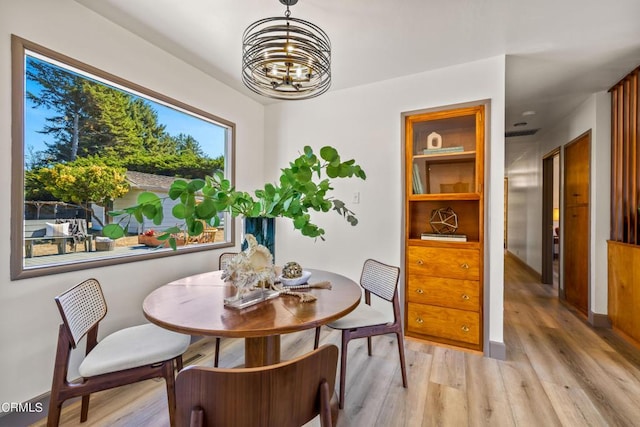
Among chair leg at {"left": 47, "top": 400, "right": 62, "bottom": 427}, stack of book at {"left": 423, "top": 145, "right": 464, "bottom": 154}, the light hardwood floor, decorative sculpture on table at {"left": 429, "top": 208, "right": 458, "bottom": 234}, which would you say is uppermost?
stack of book at {"left": 423, "top": 145, "right": 464, "bottom": 154}

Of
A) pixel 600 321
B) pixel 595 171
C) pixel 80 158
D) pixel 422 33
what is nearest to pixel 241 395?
pixel 80 158

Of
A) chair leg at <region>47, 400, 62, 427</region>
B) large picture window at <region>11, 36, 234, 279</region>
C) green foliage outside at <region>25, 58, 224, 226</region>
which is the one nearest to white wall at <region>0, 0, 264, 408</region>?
large picture window at <region>11, 36, 234, 279</region>

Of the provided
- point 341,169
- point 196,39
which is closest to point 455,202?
point 341,169

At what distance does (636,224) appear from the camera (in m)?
2.47

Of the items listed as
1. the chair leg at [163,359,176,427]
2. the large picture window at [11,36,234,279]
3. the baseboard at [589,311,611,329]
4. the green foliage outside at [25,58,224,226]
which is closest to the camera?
the chair leg at [163,359,176,427]

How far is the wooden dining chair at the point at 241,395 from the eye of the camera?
28.1 inches

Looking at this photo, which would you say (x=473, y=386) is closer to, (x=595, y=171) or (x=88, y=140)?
(x=595, y=171)

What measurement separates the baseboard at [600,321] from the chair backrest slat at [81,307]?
4.18 m

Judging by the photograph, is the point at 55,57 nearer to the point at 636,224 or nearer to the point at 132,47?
the point at 132,47

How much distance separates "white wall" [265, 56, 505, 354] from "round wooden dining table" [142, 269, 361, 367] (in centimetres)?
123

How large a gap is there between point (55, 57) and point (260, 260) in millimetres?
1681

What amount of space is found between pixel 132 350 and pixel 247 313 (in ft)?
2.05

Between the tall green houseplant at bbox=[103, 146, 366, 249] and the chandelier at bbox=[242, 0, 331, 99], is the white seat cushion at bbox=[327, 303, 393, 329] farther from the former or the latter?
the chandelier at bbox=[242, 0, 331, 99]

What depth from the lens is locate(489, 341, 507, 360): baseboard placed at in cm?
225
